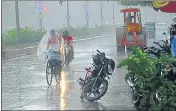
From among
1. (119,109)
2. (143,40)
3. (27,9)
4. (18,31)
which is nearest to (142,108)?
(119,109)

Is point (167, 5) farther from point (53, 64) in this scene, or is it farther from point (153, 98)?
point (153, 98)

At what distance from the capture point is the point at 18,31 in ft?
111

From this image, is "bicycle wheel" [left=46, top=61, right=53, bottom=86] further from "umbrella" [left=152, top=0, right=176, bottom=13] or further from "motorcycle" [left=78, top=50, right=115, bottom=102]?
"umbrella" [left=152, top=0, right=176, bottom=13]

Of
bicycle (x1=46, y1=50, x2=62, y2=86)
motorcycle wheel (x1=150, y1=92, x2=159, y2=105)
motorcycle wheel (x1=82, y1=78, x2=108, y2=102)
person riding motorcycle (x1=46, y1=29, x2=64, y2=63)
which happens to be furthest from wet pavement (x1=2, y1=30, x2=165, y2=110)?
person riding motorcycle (x1=46, y1=29, x2=64, y2=63)

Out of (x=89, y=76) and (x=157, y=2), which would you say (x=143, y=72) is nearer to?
(x=89, y=76)

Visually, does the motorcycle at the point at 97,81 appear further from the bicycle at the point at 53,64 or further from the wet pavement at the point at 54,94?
the bicycle at the point at 53,64

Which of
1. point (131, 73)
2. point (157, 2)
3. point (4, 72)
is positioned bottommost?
point (4, 72)

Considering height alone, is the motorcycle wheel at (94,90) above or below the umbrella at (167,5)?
below

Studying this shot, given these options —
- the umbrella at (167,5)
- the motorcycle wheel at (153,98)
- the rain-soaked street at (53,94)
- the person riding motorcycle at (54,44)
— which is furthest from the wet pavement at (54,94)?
the umbrella at (167,5)

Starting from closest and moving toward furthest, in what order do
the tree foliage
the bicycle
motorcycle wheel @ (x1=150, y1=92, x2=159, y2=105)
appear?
the tree foliage, motorcycle wheel @ (x1=150, y1=92, x2=159, y2=105), the bicycle

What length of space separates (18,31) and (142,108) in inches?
1024

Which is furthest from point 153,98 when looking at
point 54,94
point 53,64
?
point 53,64

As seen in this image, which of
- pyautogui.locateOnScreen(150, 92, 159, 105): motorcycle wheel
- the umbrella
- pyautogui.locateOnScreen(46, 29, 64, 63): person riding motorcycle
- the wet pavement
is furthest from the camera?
pyautogui.locateOnScreen(46, 29, 64, 63): person riding motorcycle

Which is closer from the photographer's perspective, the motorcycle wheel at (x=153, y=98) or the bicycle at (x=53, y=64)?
the motorcycle wheel at (x=153, y=98)
